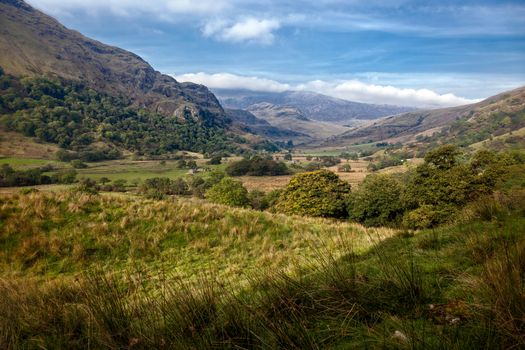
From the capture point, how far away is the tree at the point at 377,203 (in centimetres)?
3756

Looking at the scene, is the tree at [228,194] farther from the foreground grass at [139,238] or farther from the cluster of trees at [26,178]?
the cluster of trees at [26,178]

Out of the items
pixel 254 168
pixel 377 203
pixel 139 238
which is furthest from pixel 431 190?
pixel 254 168

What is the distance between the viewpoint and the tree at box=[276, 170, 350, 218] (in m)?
43.3

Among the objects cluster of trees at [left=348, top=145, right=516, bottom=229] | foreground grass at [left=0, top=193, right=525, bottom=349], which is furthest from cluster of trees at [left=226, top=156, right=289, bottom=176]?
foreground grass at [left=0, top=193, right=525, bottom=349]

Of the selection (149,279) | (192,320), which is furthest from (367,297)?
(149,279)

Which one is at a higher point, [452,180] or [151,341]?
[151,341]

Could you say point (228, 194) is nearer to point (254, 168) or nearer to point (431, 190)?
point (431, 190)

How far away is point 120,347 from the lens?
2898mm

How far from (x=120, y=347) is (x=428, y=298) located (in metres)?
3.16

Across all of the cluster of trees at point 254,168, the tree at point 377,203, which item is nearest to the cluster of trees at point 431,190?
the tree at point 377,203

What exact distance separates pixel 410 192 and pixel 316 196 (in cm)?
1279

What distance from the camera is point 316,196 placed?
148 feet

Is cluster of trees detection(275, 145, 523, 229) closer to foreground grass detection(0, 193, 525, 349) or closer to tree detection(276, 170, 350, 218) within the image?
tree detection(276, 170, 350, 218)

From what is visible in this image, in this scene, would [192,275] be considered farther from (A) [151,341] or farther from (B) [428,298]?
(B) [428,298]
